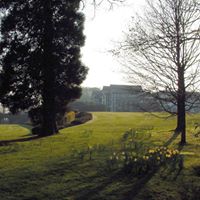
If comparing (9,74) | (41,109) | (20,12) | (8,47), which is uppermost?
(20,12)

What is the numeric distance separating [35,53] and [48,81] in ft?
6.03

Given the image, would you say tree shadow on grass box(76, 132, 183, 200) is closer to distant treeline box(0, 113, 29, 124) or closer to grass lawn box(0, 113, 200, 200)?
grass lawn box(0, 113, 200, 200)

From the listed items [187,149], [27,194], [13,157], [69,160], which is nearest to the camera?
[27,194]

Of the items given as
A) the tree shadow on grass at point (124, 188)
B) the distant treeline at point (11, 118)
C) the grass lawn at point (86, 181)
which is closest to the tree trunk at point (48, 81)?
the grass lawn at point (86, 181)

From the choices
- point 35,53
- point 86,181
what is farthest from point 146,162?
point 35,53

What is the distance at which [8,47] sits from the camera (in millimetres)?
25484

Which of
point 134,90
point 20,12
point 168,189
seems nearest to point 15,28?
point 20,12

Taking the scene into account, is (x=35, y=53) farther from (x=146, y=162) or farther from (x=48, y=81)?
(x=146, y=162)

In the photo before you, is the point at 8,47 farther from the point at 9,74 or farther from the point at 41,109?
the point at 41,109

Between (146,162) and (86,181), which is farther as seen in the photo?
(146,162)

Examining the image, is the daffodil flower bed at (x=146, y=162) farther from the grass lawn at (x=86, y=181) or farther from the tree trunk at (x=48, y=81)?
the tree trunk at (x=48, y=81)

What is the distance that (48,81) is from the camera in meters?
25.2

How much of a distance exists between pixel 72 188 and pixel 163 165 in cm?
285

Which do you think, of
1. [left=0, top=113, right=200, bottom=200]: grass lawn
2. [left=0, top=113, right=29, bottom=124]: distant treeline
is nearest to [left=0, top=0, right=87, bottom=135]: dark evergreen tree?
[left=0, top=113, right=200, bottom=200]: grass lawn
